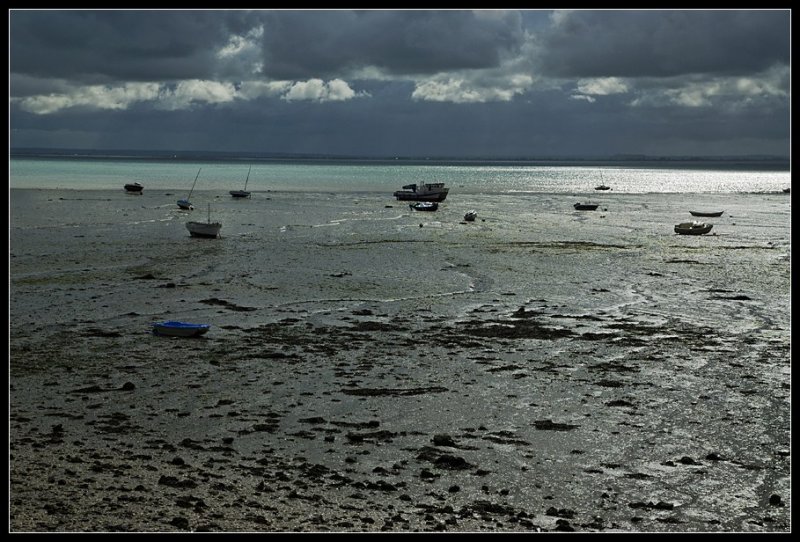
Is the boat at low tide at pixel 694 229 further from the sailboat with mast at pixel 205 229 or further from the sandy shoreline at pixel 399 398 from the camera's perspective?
the sailboat with mast at pixel 205 229

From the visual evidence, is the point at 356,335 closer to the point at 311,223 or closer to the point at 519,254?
the point at 519,254

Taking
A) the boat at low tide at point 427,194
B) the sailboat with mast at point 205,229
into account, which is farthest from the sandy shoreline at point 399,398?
the boat at low tide at point 427,194

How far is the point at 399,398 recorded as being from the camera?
50.7 feet

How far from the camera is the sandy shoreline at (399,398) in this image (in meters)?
10.6

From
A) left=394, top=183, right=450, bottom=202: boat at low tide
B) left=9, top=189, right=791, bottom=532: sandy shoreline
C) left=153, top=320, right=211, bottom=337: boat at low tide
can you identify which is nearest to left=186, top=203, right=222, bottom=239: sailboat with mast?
left=9, top=189, right=791, bottom=532: sandy shoreline

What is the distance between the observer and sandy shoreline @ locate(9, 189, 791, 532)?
34.9 ft

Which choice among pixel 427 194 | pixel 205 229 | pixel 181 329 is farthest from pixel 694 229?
pixel 181 329

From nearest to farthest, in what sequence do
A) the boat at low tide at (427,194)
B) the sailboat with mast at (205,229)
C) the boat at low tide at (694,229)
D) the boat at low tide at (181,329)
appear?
the boat at low tide at (181,329)
the sailboat with mast at (205,229)
the boat at low tide at (694,229)
the boat at low tide at (427,194)

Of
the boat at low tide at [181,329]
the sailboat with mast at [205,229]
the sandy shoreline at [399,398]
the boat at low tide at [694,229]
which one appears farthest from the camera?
the boat at low tide at [694,229]

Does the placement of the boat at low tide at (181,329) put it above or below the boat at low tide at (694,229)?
below

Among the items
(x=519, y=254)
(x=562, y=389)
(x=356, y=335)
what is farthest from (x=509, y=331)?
(x=519, y=254)

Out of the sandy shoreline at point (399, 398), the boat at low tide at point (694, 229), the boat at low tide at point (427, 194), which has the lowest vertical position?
the sandy shoreline at point (399, 398)

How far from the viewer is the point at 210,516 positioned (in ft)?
33.0

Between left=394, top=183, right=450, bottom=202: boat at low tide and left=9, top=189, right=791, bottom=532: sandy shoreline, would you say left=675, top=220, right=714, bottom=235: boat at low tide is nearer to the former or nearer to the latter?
left=9, top=189, right=791, bottom=532: sandy shoreline
